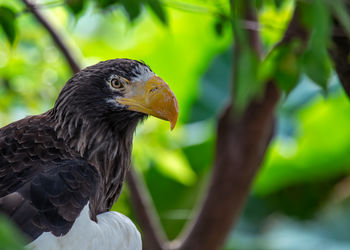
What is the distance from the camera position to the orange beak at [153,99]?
7.17ft

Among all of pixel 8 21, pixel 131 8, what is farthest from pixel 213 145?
pixel 8 21

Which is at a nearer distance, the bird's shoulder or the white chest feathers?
the white chest feathers

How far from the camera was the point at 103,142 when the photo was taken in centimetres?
237

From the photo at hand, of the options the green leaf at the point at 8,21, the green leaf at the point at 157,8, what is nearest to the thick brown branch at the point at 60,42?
the green leaf at the point at 8,21

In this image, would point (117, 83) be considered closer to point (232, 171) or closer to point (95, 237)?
point (95, 237)

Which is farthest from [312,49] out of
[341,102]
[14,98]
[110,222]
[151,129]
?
[341,102]

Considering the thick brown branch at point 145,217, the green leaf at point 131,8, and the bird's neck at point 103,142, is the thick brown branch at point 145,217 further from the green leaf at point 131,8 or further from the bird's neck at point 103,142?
the green leaf at point 131,8

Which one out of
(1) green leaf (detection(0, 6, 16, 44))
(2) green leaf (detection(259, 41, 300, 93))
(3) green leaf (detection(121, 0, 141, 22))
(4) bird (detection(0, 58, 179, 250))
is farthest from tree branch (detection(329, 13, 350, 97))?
(1) green leaf (detection(0, 6, 16, 44))

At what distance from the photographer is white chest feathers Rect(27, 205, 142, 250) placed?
5.89 feet

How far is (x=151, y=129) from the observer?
4977mm

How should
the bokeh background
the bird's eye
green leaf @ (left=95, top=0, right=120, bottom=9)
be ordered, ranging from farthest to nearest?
the bokeh background, the bird's eye, green leaf @ (left=95, top=0, right=120, bottom=9)

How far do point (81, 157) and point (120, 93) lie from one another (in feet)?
0.91

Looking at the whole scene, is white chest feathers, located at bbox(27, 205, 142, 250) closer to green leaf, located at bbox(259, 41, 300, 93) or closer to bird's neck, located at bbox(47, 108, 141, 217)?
bird's neck, located at bbox(47, 108, 141, 217)

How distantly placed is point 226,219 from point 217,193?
0.50ft
